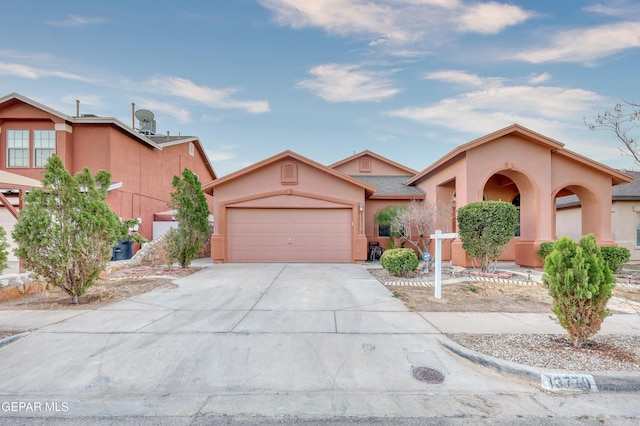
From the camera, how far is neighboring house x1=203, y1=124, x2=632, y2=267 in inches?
484

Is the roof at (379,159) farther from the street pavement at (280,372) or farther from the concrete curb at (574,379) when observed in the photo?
the concrete curb at (574,379)

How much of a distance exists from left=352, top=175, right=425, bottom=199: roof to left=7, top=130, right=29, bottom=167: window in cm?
1667

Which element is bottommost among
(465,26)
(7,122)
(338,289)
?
(338,289)

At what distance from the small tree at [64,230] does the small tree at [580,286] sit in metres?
8.59

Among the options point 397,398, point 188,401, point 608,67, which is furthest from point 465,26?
point 188,401

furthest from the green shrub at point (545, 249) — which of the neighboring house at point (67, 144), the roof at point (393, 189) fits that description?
the neighboring house at point (67, 144)

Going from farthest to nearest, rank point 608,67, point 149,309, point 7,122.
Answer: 1. point 7,122
2. point 608,67
3. point 149,309

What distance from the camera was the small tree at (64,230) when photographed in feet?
21.2

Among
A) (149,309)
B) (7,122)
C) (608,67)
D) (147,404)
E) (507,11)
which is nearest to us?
(147,404)

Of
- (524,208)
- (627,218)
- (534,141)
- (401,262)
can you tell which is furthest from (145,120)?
(627,218)

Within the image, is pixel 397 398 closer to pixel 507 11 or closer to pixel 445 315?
pixel 445 315

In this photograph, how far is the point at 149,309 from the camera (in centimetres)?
636

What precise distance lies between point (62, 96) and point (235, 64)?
32.0 feet

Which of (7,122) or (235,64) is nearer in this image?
(7,122)
